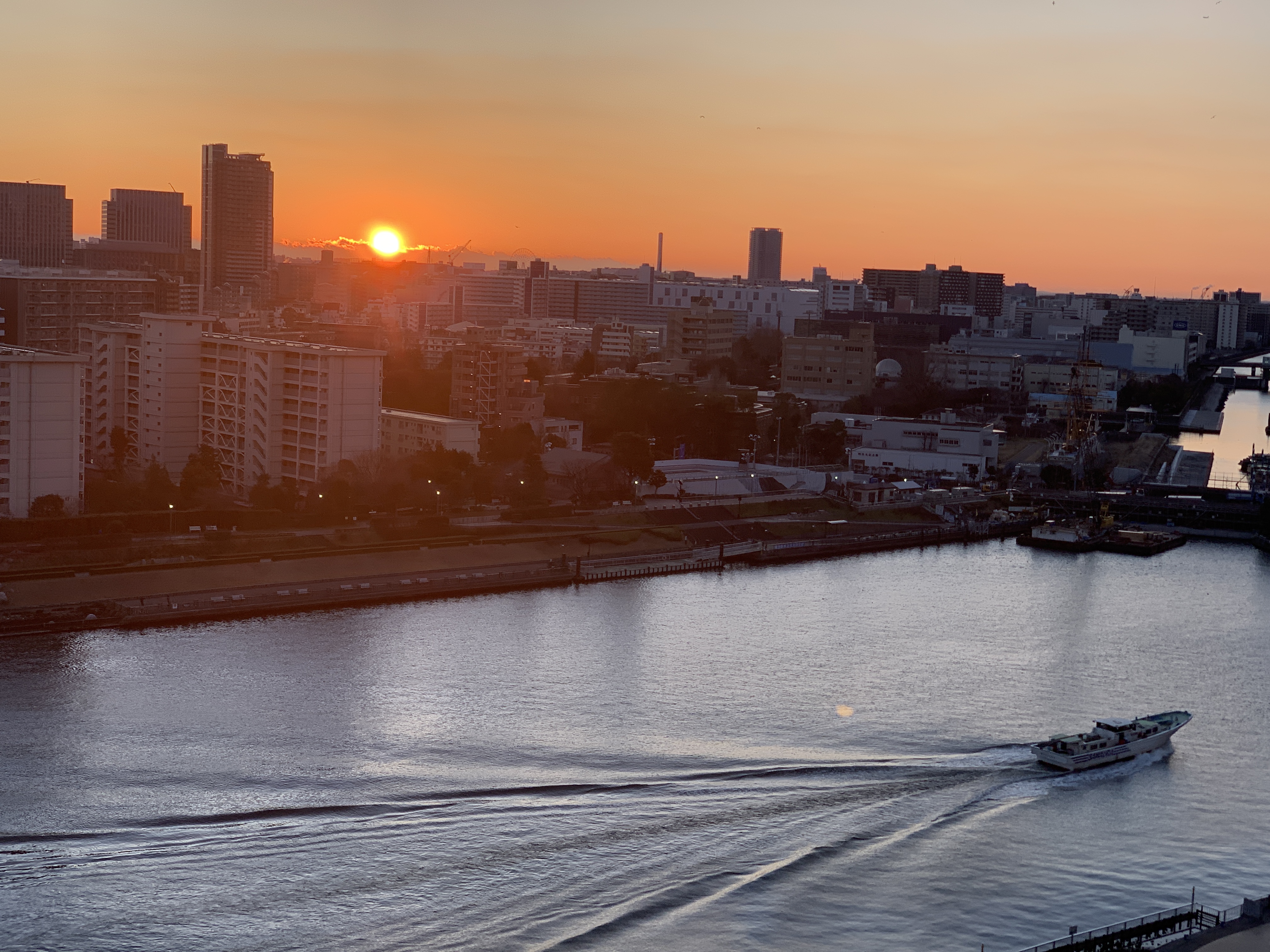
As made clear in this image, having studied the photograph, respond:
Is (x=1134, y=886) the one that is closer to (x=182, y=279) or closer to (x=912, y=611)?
(x=912, y=611)

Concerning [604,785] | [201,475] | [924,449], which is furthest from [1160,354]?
[604,785]

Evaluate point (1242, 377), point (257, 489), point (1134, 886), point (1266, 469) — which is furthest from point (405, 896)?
point (1242, 377)

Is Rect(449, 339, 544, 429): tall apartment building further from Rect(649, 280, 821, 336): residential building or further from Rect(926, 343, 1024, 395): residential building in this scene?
Rect(649, 280, 821, 336): residential building

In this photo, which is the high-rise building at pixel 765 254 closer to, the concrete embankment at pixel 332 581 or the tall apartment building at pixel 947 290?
the tall apartment building at pixel 947 290

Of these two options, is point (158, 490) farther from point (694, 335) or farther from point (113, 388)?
point (694, 335)

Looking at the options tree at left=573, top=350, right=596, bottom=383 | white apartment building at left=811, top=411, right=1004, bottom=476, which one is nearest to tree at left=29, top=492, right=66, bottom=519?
white apartment building at left=811, top=411, right=1004, bottom=476

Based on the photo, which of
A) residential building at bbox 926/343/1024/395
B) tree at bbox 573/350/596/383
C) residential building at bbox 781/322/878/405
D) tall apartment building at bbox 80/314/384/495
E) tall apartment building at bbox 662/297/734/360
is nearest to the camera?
tall apartment building at bbox 80/314/384/495

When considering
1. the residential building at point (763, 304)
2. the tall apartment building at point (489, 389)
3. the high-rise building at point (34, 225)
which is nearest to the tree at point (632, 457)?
the tall apartment building at point (489, 389)
